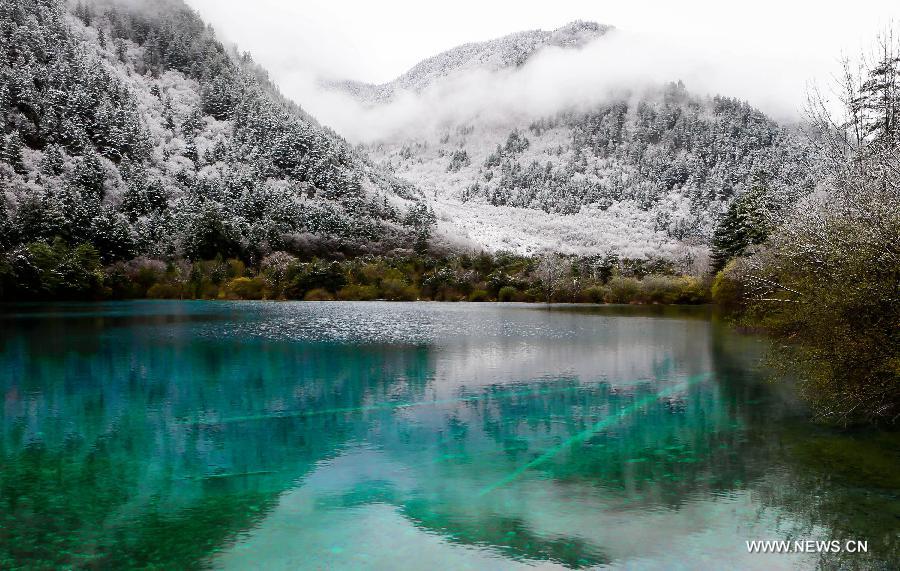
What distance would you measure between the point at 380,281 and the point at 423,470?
11994cm

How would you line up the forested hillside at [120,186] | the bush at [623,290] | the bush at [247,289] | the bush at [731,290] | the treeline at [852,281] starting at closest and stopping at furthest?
the treeline at [852,281]
the bush at [731,290]
the bush at [623,290]
the bush at [247,289]
the forested hillside at [120,186]

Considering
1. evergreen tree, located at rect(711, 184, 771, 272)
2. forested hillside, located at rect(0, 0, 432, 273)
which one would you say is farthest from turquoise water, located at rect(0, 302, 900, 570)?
forested hillside, located at rect(0, 0, 432, 273)

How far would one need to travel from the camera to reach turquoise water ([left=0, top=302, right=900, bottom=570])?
36.4 ft

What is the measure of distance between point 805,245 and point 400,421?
1264cm

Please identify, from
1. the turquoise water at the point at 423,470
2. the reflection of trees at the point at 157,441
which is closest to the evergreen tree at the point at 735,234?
the turquoise water at the point at 423,470

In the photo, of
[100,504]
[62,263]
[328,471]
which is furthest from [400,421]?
[62,263]

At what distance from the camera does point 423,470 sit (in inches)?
613

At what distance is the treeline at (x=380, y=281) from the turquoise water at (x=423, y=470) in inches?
3704

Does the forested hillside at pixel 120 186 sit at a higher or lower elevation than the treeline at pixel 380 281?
higher

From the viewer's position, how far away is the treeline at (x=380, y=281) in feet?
397

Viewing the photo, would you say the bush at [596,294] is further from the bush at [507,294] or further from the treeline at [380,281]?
the bush at [507,294]

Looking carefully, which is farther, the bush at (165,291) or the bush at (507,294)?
the bush at (507,294)

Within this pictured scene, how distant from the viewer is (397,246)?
557ft

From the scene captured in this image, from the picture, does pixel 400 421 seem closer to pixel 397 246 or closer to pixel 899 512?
pixel 899 512
